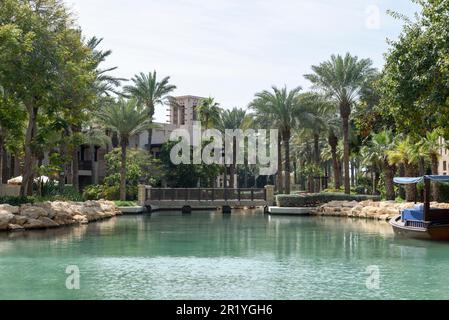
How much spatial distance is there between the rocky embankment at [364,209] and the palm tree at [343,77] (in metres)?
4.69

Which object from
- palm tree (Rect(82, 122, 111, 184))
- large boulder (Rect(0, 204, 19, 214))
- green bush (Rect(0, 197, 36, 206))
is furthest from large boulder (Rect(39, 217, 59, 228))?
palm tree (Rect(82, 122, 111, 184))

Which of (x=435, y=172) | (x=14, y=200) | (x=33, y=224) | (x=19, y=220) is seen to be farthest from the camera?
(x=435, y=172)

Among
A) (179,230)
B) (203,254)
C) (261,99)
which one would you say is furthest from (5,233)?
(261,99)

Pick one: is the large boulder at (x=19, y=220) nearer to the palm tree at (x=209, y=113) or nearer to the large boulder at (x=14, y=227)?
the large boulder at (x=14, y=227)

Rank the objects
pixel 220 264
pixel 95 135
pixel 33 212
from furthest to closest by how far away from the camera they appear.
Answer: pixel 95 135 < pixel 33 212 < pixel 220 264

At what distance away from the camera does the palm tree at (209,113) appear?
63281mm

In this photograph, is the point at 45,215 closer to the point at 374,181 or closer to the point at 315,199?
the point at 315,199

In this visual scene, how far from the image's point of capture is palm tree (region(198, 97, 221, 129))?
208 ft

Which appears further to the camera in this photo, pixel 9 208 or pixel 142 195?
pixel 142 195

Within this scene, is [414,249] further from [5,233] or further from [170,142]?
[170,142]

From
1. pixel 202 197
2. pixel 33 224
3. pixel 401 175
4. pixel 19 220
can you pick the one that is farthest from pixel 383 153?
pixel 19 220

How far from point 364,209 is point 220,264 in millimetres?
26546

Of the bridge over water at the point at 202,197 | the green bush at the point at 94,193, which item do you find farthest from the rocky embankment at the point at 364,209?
the green bush at the point at 94,193

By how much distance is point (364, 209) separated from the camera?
1710 inches
